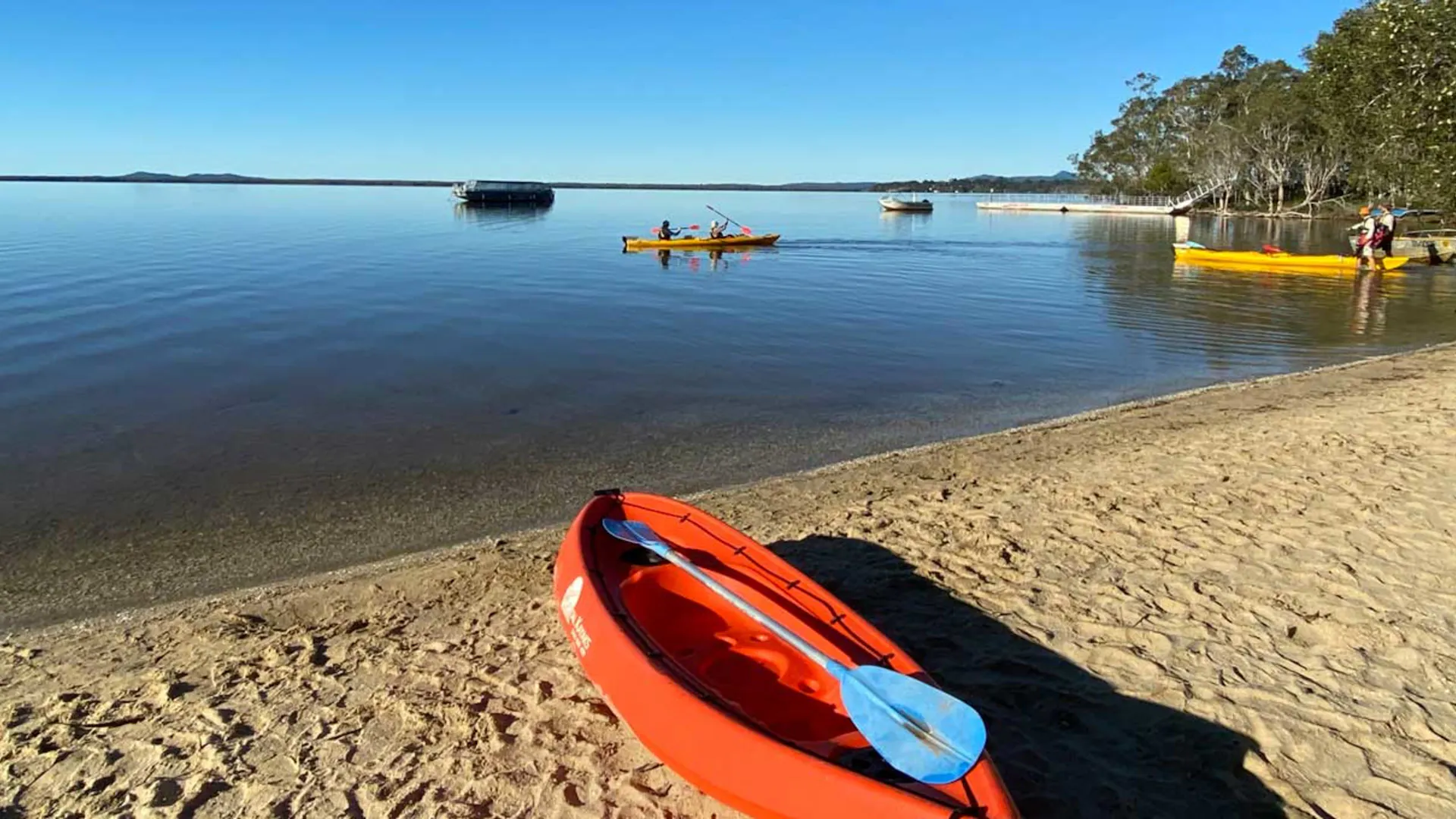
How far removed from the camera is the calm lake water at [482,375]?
8164mm

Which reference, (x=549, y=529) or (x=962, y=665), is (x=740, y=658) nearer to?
(x=962, y=665)

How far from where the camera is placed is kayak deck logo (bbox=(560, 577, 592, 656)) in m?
4.55

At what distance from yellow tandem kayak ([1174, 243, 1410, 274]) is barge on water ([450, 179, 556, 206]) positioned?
226 feet

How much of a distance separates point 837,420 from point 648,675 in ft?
26.7

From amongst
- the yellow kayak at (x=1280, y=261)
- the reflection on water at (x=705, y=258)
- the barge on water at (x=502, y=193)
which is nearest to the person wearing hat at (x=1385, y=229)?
the yellow kayak at (x=1280, y=261)

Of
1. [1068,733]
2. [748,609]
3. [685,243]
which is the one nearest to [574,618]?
[748,609]

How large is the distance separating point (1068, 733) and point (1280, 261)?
3087cm

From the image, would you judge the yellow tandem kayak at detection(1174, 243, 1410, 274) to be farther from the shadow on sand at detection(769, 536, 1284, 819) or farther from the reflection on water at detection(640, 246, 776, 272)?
the shadow on sand at detection(769, 536, 1284, 819)

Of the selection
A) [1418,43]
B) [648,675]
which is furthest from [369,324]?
[1418,43]

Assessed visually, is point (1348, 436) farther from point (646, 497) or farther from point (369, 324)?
point (369, 324)

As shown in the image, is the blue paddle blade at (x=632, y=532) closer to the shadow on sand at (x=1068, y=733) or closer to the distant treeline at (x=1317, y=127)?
the shadow on sand at (x=1068, y=733)

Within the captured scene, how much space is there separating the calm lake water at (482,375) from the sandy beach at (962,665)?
5.27 feet

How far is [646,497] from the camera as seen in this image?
611cm

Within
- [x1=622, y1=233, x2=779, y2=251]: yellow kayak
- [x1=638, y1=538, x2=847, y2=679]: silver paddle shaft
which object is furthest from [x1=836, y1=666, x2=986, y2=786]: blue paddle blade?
[x1=622, y1=233, x2=779, y2=251]: yellow kayak
